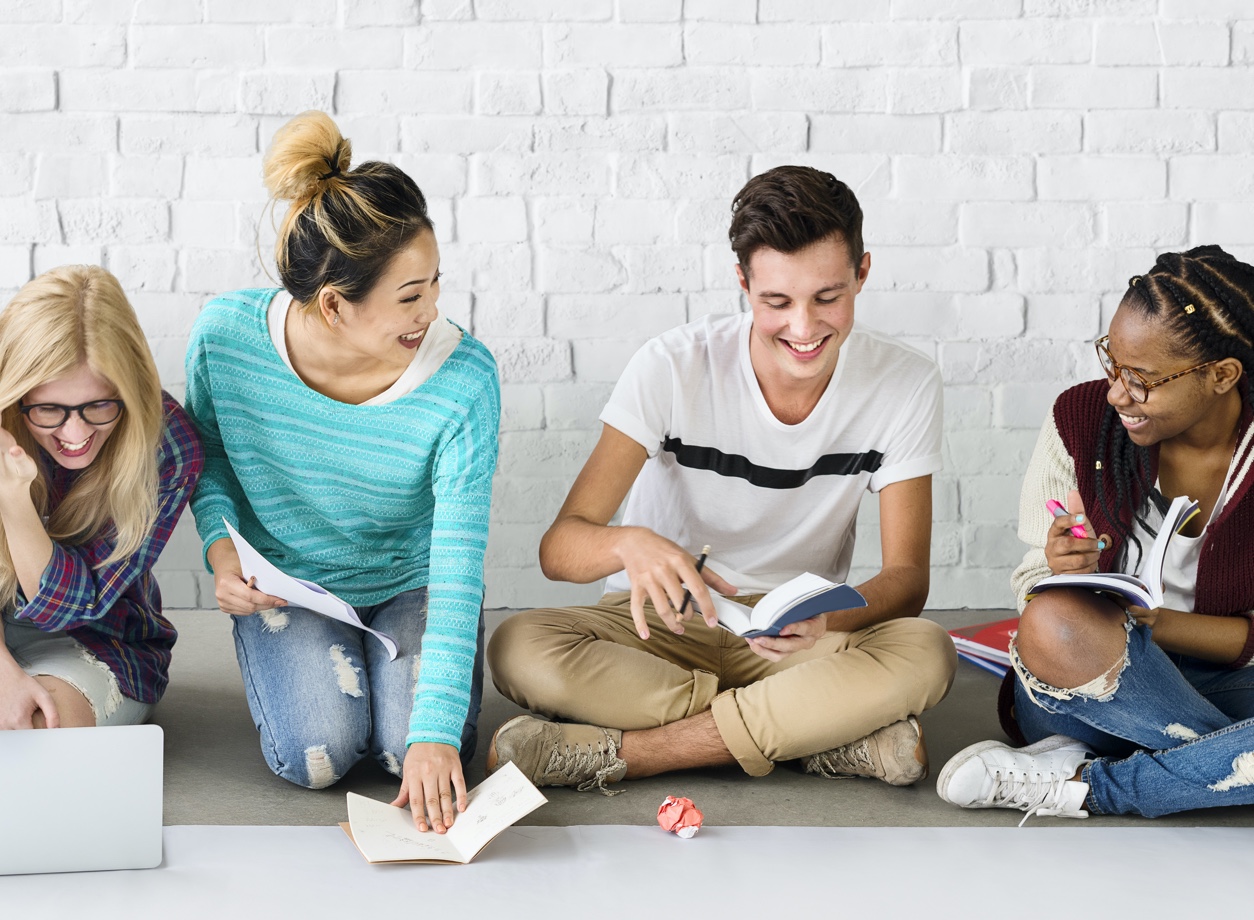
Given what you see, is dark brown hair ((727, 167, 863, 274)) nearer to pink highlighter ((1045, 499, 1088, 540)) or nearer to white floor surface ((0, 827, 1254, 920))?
pink highlighter ((1045, 499, 1088, 540))

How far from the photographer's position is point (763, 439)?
1910 mm

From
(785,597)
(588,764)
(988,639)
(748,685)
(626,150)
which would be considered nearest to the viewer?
(785,597)

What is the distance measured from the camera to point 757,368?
6.31 ft

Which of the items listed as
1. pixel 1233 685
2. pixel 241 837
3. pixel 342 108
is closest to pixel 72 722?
pixel 241 837

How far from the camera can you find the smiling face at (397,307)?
5.31 ft

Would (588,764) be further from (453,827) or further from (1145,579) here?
(1145,579)

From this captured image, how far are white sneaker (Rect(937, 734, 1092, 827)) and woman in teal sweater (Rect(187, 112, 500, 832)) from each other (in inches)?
26.3

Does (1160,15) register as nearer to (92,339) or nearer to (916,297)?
(916,297)

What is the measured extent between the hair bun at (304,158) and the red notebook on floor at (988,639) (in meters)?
1.41

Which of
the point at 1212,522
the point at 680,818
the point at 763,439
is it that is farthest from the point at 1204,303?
the point at 680,818

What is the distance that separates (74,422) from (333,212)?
0.42 metres

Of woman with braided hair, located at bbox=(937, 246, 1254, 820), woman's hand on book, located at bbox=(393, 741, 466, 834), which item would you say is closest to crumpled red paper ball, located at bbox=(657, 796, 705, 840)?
woman's hand on book, located at bbox=(393, 741, 466, 834)

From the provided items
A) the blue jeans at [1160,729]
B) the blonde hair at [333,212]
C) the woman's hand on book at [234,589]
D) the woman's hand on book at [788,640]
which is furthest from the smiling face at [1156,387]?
the woman's hand on book at [234,589]

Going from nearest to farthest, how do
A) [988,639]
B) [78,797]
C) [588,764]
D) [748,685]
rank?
[78,797] < [588,764] < [748,685] < [988,639]
